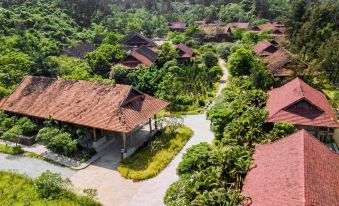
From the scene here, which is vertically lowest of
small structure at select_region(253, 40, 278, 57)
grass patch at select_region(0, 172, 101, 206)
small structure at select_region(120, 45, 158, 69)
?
grass patch at select_region(0, 172, 101, 206)

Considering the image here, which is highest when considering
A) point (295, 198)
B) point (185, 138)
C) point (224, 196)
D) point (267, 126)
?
point (295, 198)

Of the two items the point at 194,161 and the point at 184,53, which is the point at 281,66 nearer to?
the point at 184,53

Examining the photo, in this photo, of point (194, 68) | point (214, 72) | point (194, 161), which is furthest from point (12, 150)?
point (214, 72)

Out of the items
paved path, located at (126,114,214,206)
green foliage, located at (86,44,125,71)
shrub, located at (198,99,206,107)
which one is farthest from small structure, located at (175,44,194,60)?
paved path, located at (126,114,214,206)

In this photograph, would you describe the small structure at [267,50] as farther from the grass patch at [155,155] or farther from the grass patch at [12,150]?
the grass patch at [12,150]

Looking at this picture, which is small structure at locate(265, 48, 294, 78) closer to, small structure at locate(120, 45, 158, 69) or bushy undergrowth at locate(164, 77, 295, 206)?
bushy undergrowth at locate(164, 77, 295, 206)

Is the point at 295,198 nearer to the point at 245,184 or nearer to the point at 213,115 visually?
the point at 245,184

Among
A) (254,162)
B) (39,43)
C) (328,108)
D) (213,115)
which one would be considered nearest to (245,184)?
(254,162)

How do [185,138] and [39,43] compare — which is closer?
[185,138]
